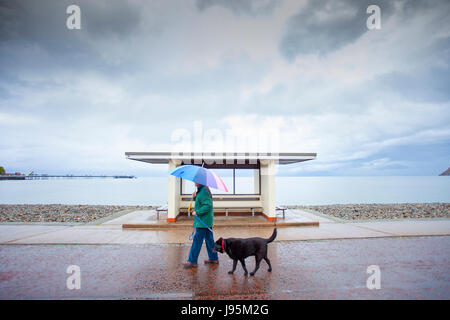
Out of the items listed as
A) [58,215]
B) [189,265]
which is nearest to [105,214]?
[58,215]

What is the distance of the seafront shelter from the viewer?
861 centimetres

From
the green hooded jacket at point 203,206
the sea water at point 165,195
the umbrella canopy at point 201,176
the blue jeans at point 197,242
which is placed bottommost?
the sea water at point 165,195

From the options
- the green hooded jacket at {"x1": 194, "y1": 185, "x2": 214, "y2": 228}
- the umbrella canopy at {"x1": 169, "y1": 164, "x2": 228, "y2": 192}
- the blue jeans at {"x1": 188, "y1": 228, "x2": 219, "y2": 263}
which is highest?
the umbrella canopy at {"x1": 169, "y1": 164, "x2": 228, "y2": 192}

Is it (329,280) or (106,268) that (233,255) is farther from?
(106,268)

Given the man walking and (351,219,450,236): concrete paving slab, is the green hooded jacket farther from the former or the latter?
(351,219,450,236): concrete paving slab

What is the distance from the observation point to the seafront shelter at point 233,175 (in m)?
8.61

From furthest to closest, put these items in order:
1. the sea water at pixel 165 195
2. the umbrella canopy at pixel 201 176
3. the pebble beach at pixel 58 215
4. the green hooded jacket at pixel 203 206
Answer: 1. the sea water at pixel 165 195
2. the pebble beach at pixel 58 215
3. the green hooded jacket at pixel 203 206
4. the umbrella canopy at pixel 201 176

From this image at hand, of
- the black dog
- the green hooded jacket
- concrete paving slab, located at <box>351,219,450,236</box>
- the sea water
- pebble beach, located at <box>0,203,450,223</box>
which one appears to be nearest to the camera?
the black dog

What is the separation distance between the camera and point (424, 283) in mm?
3791

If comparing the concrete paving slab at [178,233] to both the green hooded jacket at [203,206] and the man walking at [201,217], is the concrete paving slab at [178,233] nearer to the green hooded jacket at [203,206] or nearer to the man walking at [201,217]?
the man walking at [201,217]

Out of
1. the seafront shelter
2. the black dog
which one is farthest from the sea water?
the black dog

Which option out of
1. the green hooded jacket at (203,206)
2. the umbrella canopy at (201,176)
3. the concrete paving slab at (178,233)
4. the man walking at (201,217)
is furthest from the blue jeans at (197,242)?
the concrete paving slab at (178,233)

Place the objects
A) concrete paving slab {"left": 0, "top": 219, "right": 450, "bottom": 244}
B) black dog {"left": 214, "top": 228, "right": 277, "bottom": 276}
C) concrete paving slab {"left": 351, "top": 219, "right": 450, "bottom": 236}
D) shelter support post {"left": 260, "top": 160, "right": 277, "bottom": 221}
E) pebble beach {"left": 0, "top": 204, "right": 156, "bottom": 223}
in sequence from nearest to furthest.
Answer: black dog {"left": 214, "top": 228, "right": 277, "bottom": 276}
concrete paving slab {"left": 0, "top": 219, "right": 450, "bottom": 244}
concrete paving slab {"left": 351, "top": 219, "right": 450, "bottom": 236}
shelter support post {"left": 260, "top": 160, "right": 277, "bottom": 221}
pebble beach {"left": 0, "top": 204, "right": 156, "bottom": 223}

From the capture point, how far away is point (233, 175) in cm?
1146
